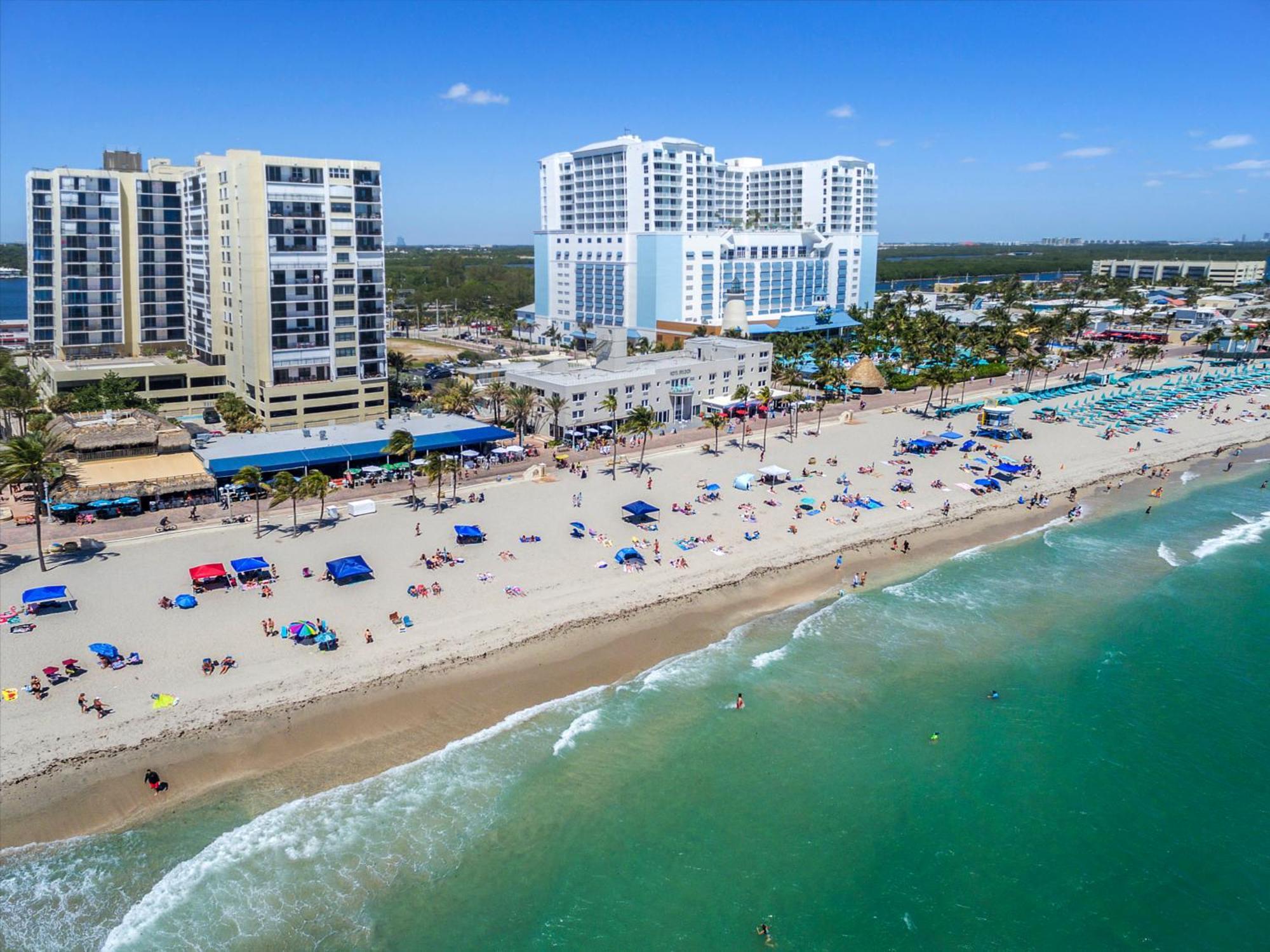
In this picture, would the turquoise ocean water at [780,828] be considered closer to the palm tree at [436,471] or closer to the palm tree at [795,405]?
the palm tree at [436,471]

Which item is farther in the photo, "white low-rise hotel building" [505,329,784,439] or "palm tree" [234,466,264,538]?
"white low-rise hotel building" [505,329,784,439]

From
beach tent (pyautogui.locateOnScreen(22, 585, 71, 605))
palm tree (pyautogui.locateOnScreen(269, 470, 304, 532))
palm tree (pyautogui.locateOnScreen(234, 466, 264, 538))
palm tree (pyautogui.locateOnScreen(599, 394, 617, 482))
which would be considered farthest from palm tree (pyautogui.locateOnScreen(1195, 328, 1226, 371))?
beach tent (pyautogui.locateOnScreen(22, 585, 71, 605))

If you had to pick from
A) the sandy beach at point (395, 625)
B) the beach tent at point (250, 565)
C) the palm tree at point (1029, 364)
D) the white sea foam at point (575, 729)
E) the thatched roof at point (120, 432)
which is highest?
the palm tree at point (1029, 364)

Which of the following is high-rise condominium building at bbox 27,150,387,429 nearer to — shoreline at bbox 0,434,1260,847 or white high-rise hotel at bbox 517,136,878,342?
shoreline at bbox 0,434,1260,847

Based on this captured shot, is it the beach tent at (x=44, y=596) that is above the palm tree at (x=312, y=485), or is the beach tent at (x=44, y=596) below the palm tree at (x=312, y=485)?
below

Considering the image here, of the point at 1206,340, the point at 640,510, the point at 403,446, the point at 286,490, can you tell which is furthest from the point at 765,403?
the point at 1206,340

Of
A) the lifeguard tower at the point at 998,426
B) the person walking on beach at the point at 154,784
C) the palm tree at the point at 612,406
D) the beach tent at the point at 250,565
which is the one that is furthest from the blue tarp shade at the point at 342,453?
the lifeguard tower at the point at 998,426

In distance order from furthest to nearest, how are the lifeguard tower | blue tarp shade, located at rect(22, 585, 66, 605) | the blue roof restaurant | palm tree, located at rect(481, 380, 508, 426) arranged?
the lifeguard tower → palm tree, located at rect(481, 380, 508, 426) → the blue roof restaurant → blue tarp shade, located at rect(22, 585, 66, 605)

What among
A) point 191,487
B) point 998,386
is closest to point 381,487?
point 191,487
